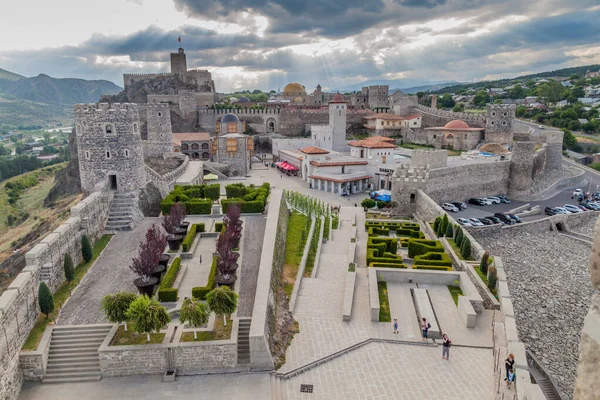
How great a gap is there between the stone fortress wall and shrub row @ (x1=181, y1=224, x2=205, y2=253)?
376 centimetres

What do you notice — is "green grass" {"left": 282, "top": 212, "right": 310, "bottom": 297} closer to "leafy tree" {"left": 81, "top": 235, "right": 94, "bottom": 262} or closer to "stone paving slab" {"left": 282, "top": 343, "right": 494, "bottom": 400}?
"stone paving slab" {"left": 282, "top": 343, "right": 494, "bottom": 400}

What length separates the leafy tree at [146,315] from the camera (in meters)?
10.3

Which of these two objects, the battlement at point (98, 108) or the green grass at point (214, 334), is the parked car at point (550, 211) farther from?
the battlement at point (98, 108)

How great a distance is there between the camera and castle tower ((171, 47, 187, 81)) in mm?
64562

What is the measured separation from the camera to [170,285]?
13.7 m

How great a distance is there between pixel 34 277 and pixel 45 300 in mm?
841

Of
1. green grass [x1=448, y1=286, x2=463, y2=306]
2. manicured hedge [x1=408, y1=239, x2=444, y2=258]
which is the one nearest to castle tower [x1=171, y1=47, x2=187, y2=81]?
manicured hedge [x1=408, y1=239, x2=444, y2=258]

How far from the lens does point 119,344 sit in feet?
35.2

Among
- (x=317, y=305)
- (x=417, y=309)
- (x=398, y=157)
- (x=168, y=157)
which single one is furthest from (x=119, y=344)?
(x=398, y=157)

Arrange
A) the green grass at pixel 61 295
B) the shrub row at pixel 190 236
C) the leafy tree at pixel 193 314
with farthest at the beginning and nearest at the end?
1. the shrub row at pixel 190 236
2. the green grass at pixel 61 295
3. the leafy tree at pixel 193 314

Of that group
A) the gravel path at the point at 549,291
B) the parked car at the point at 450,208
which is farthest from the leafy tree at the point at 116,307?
the parked car at the point at 450,208

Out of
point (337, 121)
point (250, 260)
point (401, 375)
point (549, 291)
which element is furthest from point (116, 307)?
point (337, 121)

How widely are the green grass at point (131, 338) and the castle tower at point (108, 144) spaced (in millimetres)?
9844

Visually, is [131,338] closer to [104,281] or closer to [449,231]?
[104,281]
